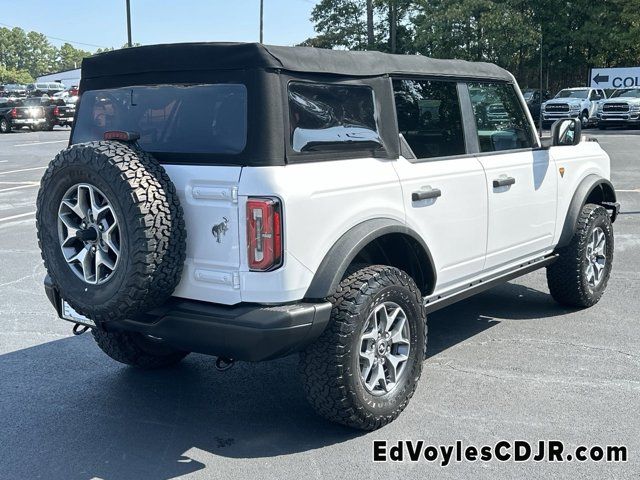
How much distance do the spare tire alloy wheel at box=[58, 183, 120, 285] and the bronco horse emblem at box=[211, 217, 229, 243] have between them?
1.44 ft

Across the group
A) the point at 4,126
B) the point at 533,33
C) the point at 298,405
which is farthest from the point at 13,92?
the point at 298,405

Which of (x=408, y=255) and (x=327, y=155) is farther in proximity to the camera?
(x=408, y=255)

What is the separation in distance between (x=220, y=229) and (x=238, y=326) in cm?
45

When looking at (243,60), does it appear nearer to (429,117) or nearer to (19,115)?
(429,117)

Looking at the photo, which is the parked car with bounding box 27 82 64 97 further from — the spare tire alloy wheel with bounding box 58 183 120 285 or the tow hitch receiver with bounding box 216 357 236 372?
the tow hitch receiver with bounding box 216 357 236 372

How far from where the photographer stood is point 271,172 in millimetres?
3367

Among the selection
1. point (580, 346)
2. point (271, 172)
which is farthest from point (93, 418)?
point (580, 346)

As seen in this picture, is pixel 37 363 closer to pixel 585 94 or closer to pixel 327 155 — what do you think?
pixel 327 155

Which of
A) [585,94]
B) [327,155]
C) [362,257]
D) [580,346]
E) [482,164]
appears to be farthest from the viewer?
[585,94]

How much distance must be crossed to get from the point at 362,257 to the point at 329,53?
1.10m

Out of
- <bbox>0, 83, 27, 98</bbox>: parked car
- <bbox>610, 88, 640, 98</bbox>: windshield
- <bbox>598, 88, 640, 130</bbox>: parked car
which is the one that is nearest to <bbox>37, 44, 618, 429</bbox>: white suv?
<bbox>598, 88, 640, 130</bbox>: parked car

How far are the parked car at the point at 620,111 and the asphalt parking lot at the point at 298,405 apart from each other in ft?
88.4

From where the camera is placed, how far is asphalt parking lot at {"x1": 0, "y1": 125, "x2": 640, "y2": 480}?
352cm

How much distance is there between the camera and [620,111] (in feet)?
101
